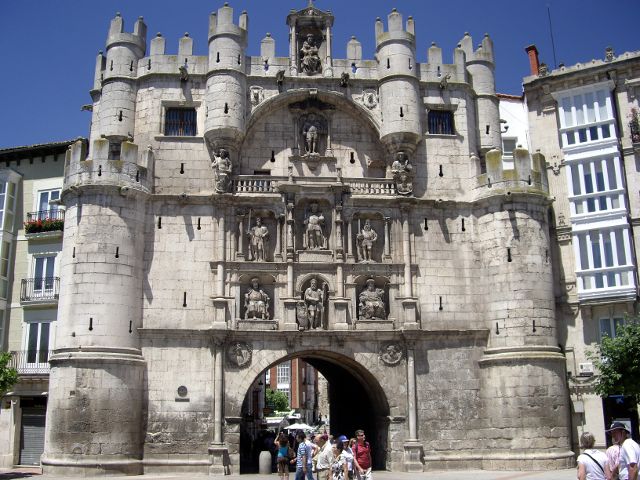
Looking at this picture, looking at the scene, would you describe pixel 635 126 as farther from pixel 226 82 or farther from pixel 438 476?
pixel 226 82

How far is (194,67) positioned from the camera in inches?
1256

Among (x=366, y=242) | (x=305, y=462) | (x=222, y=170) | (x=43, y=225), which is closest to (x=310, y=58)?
(x=222, y=170)

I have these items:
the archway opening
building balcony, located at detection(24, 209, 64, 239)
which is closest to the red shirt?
the archway opening

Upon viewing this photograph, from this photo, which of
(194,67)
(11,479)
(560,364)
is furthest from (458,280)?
(11,479)

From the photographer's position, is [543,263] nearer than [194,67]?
Yes

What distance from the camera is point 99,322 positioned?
90.3ft

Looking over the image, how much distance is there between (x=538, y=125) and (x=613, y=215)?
18.3 ft

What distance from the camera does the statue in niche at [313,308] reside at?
2892 cm

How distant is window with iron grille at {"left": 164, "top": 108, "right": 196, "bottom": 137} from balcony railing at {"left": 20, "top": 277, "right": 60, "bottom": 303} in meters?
8.29

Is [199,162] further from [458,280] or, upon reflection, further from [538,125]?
[538,125]

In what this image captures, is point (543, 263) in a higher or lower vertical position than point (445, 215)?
lower

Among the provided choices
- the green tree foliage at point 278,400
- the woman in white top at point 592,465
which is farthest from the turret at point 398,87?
the green tree foliage at point 278,400

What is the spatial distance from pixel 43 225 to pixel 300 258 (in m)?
12.2

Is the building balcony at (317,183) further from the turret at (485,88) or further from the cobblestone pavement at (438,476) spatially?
the cobblestone pavement at (438,476)
